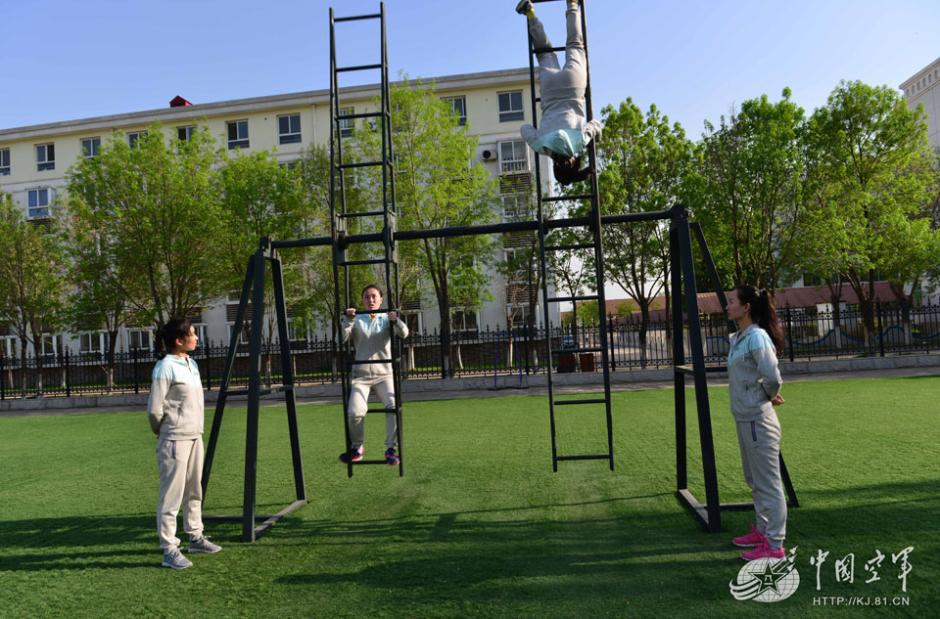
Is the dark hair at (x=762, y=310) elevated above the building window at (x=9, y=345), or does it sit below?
below

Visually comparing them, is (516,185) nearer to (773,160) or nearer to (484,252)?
(484,252)

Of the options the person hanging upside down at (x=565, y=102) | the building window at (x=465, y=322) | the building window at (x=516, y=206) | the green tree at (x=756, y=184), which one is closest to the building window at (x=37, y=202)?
the building window at (x=465, y=322)

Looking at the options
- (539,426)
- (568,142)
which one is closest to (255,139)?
(539,426)

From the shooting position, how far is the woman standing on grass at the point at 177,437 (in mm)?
4461

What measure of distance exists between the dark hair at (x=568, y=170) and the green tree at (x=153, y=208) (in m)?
21.2

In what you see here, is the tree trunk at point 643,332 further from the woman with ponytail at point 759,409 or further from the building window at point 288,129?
the building window at point 288,129

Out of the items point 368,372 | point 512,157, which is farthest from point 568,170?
point 512,157

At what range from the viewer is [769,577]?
3.67 metres

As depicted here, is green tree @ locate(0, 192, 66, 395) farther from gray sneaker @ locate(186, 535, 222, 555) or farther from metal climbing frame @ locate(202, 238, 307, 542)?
gray sneaker @ locate(186, 535, 222, 555)

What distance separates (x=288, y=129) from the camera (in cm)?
3391

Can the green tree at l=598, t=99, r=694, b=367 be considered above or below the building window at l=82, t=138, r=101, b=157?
below

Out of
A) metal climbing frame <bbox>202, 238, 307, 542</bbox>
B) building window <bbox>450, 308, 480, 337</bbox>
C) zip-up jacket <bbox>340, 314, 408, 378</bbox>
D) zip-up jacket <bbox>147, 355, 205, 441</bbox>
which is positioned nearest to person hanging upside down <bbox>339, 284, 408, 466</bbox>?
zip-up jacket <bbox>340, 314, 408, 378</bbox>

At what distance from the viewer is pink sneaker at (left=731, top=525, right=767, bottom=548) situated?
4.24 m

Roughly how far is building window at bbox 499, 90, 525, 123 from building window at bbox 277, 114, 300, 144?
11.0 meters
